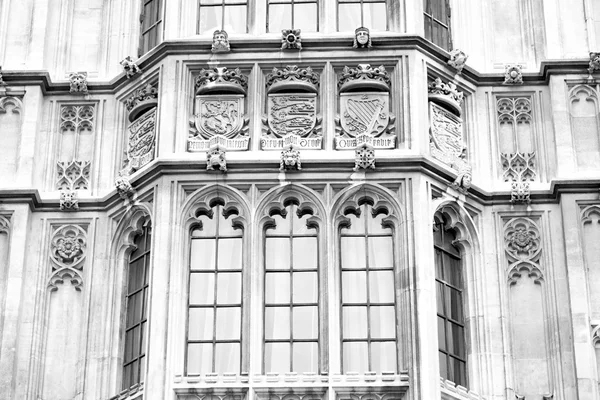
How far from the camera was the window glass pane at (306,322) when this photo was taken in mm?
30969

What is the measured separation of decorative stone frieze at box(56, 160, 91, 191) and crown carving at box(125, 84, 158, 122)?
1175mm

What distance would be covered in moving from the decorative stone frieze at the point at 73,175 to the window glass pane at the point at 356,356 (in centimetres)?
571

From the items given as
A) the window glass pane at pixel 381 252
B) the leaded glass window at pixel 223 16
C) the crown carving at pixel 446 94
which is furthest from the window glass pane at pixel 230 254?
the crown carving at pixel 446 94

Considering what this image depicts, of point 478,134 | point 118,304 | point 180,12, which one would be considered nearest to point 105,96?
point 180,12

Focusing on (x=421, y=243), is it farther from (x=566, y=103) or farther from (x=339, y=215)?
(x=566, y=103)

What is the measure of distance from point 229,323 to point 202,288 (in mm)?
774

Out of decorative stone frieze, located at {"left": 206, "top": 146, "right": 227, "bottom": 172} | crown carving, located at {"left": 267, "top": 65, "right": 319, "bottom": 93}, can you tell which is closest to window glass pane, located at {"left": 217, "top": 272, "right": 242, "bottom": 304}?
decorative stone frieze, located at {"left": 206, "top": 146, "right": 227, "bottom": 172}

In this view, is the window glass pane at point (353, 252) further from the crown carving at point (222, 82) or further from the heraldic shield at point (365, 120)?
the crown carving at point (222, 82)

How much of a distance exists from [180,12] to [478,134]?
18.4 feet

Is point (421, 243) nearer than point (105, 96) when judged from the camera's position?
Yes

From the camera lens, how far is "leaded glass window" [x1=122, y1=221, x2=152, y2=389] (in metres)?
31.5

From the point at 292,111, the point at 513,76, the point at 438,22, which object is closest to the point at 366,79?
the point at 292,111

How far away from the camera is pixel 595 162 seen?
3294 cm

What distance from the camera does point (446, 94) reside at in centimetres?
3350
